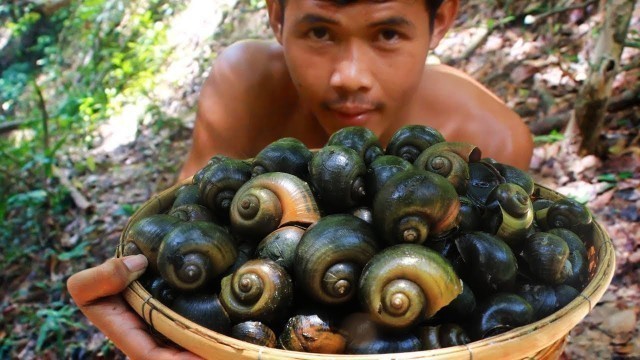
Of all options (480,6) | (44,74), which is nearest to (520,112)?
(480,6)

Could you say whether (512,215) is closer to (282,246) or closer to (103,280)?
(282,246)

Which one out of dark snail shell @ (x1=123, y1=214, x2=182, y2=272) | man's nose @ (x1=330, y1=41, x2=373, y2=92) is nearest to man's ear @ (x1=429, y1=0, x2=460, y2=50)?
man's nose @ (x1=330, y1=41, x2=373, y2=92)

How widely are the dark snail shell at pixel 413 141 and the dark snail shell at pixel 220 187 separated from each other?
45 centimetres

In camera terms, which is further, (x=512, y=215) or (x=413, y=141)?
(x=413, y=141)

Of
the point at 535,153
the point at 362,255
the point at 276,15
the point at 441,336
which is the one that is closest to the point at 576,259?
the point at 441,336

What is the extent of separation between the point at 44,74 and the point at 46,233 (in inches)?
142

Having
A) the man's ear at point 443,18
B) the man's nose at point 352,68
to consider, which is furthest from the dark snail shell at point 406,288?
the man's ear at point 443,18

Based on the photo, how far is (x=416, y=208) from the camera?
4.17ft

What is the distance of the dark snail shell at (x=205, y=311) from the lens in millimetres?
1271

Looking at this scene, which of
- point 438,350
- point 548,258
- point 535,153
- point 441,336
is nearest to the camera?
point 438,350

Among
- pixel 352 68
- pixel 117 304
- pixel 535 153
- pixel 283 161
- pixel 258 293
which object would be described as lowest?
pixel 535 153

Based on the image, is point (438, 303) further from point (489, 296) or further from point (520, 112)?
point (520, 112)

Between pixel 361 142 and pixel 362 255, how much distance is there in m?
0.44

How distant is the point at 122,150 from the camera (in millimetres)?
4879
